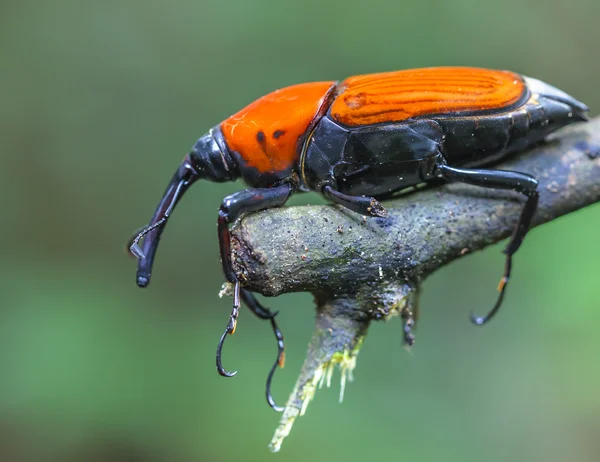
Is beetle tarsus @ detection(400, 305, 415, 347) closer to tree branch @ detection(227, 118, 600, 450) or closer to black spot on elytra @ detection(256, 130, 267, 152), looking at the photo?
tree branch @ detection(227, 118, 600, 450)

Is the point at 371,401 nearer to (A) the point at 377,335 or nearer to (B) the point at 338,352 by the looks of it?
(A) the point at 377,335

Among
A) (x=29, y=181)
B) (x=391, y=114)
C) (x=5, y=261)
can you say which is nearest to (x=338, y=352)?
(x=391, y=114)

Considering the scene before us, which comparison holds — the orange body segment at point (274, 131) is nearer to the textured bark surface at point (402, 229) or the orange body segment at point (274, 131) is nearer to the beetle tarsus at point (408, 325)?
the textured bark surface at point (402, 229)

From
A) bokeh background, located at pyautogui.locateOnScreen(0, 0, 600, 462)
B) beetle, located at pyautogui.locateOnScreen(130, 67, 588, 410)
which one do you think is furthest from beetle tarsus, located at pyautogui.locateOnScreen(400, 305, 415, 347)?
bokeh background, located at pyautogui.locateOnScreen(0, 0, 600, 462)

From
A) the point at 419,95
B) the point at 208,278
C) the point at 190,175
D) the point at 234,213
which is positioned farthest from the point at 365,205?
the point at 208,278

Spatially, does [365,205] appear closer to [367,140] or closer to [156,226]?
[367,140]

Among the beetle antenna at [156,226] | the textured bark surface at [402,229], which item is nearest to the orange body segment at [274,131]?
the beetle antenna at [156,226]
